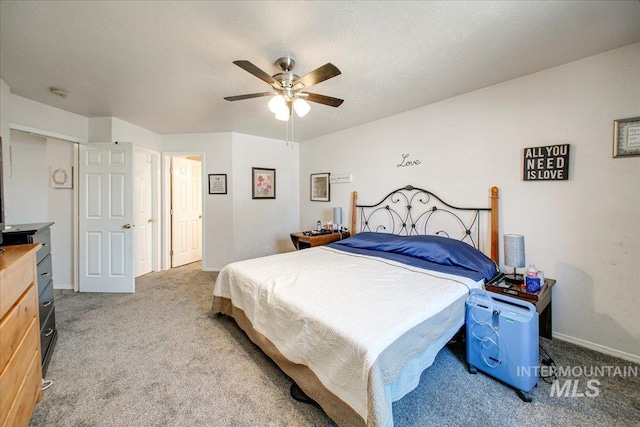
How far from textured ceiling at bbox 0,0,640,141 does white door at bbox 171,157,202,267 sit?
6.42ft

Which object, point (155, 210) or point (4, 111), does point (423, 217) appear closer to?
point (155, 210)

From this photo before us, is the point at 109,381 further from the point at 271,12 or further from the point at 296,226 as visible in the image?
the point at 296,226

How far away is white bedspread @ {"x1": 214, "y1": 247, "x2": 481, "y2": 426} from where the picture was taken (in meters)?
1.22

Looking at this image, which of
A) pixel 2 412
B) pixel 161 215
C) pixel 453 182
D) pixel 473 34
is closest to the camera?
pixel 2 412

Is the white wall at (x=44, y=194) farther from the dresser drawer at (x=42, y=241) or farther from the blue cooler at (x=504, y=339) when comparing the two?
the blue cooler at (x=504, y=339)

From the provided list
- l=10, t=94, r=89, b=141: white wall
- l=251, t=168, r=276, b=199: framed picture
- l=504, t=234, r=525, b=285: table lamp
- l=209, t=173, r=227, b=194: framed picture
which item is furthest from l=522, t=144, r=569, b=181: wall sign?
l=10, t=94, r=89, b=141: white wall

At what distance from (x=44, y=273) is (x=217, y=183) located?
2.52m

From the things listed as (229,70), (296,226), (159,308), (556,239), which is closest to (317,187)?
(296,226)

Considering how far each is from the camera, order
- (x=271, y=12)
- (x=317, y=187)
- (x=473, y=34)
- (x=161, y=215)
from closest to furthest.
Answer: (x=271, y=12) → (x=473, y=34) → (x=161, y=215) → (x=317, y=187)

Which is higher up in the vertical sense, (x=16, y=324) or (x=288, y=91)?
(x=288, y=91)

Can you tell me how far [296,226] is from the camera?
5.11 m

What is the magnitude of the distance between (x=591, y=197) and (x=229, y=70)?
321 centimetres

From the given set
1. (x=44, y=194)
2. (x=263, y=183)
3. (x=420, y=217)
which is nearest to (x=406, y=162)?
(x=420, y=217)

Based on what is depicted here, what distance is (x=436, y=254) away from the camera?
2414 mm
